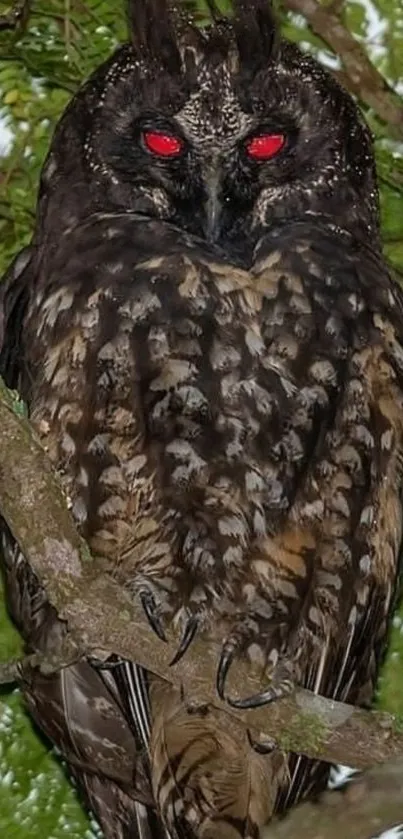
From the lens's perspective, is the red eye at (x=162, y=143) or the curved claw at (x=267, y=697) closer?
the curved claw at (x=267, y=697)

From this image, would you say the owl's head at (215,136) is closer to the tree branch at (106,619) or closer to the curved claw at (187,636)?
the curved claw at (187,636)

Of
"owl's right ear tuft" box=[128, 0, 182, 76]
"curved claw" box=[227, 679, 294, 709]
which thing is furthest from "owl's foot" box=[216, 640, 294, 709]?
"owl's right ear tuft" box=[128, 0, 182, 76]

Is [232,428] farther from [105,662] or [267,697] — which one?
[267,697]

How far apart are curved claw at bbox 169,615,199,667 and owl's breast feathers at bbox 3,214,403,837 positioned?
0.27 ft

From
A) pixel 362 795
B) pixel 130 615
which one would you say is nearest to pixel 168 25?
pixel 130 615

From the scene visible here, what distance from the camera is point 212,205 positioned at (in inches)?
106

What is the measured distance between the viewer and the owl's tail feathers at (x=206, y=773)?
2656mm

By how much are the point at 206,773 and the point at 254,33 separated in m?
1.02

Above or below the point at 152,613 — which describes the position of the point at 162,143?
above

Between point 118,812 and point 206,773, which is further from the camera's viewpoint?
point 118,812

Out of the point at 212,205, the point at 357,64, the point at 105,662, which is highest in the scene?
the point at 357,64

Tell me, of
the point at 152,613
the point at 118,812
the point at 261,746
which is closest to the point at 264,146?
the point at 152,613

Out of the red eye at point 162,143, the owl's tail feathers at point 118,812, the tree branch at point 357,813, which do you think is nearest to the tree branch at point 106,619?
the tree branch at point 357,813

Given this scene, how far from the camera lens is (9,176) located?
3.02 meters
